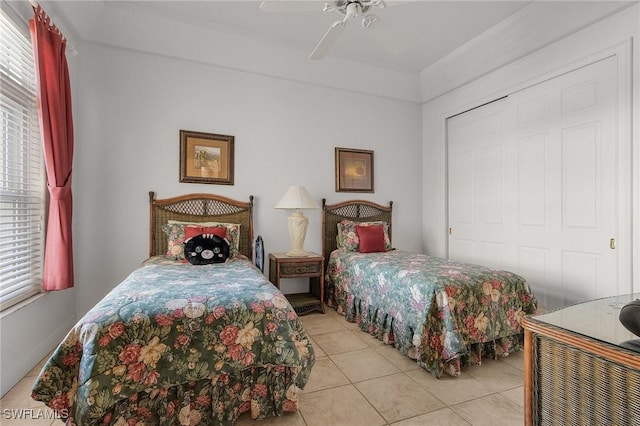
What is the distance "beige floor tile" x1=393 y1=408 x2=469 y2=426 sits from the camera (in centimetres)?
168

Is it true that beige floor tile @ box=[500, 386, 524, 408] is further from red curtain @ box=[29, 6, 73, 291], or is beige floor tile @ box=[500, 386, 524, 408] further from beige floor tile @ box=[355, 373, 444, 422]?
red curtain @ box=[29, 6, 73, 291]

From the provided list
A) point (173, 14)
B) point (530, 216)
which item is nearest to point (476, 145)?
point (530, 216)

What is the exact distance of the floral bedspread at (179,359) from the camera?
1.38m

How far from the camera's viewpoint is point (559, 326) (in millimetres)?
980

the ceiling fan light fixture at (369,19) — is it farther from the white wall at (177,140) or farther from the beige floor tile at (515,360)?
the beige floor tile at (515,360)

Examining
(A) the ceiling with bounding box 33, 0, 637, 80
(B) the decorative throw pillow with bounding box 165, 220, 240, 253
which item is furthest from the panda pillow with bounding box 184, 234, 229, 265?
(A) the ceiling with bounding box 33, 0, 637, 80

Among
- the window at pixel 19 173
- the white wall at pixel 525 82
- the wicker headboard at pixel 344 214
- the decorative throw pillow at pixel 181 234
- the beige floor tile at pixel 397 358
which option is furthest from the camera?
the wicker headboard at pixel 344 214

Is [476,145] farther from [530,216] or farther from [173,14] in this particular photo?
[173,14]

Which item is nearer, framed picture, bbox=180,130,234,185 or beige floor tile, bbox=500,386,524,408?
beige floor tile, bbox=500,386,524,408

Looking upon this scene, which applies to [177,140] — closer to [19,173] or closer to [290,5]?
[19,173]

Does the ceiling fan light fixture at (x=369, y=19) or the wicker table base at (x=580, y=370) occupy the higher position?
the ceiling fan light fixture at (x=369, y=19)

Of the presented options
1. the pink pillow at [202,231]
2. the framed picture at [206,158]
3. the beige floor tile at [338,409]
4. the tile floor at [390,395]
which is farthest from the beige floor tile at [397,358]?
the framed picture at [206,158]

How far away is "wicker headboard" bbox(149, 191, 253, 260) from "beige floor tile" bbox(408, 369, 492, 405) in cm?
217

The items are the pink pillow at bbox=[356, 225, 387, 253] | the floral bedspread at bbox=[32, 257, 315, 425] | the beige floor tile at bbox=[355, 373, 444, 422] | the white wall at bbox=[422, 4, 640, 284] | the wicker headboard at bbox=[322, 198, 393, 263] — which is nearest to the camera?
the floral bedspread at bbox=[32, 257, 315, 425]
